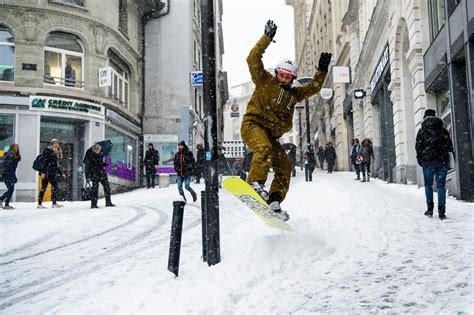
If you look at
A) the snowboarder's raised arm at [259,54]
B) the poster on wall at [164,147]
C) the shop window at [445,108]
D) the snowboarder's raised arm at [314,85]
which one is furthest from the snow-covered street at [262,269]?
the poster on wall at [164,147]

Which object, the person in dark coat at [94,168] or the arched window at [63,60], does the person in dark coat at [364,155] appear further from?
the arched window at [63,60]

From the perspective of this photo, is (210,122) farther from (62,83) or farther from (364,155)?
(62,83)

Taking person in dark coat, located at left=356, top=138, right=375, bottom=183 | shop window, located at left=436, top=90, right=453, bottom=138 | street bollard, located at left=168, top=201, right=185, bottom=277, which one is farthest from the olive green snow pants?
person in dark coat, located at left=356, top=138, right=375, bottom=183

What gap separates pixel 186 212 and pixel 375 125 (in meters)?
13.5

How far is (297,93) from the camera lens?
509cm

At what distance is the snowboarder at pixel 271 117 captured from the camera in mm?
4727

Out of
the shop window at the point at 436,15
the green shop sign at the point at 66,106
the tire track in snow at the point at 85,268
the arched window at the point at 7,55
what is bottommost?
the tire track in snow at the point at 85,268

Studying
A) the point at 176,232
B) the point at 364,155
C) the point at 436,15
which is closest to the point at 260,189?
the point at 176,232

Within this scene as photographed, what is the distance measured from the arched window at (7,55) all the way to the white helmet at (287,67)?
52.4ft

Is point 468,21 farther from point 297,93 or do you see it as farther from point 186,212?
point 186,212

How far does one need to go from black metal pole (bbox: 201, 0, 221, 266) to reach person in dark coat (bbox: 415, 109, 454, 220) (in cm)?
424

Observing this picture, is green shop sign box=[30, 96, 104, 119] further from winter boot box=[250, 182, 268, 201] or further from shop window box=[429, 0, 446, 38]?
winter boot box=[250, 182, 268, 201]

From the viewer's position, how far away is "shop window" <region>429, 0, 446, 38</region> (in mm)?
10359

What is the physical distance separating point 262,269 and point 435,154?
4.29m
